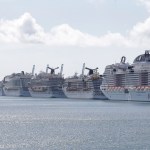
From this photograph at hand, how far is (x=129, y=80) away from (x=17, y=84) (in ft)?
235

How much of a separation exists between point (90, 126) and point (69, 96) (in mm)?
94547

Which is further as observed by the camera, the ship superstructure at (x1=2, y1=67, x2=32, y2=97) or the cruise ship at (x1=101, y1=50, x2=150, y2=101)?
the ship superstructure at (x1=2, y1=67, x2=32, y2=97)

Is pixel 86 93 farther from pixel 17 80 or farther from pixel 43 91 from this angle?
pixel 17 80

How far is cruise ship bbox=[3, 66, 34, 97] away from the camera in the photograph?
612 ft

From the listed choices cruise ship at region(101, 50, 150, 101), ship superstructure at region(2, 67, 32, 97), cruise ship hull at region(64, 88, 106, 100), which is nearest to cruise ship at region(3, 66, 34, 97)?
ship superstructure at region(2, 67, 32, 97)

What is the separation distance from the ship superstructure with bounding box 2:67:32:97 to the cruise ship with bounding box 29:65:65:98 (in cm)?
345

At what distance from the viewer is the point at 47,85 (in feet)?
562

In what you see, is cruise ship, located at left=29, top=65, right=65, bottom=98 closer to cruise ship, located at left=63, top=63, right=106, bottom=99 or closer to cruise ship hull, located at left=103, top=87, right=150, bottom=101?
cruise ship, located at left=63, top=63, right=106, bottom=99

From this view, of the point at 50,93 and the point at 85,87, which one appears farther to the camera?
the point at 50,93

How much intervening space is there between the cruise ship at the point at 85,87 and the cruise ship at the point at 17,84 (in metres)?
27.9

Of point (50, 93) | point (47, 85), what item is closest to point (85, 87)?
point (50, 93)

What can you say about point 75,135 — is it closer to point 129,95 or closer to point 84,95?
point 129,95

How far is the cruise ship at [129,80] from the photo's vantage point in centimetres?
11738

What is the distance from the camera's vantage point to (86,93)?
144750mm
